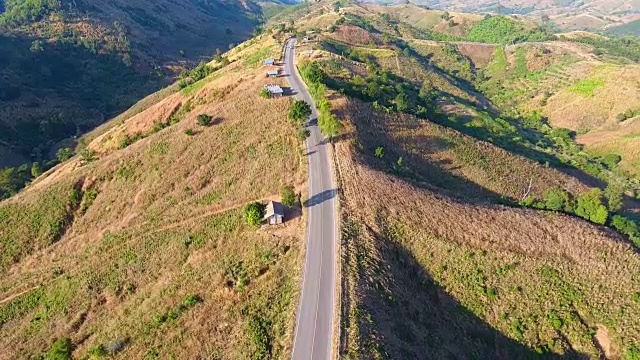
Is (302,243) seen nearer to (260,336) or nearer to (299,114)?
(260,336)

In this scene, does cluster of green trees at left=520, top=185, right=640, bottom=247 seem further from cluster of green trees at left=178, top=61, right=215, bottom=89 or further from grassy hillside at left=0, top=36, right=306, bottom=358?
cluster of green trees at left=178, top=61, right=215, bottom=89

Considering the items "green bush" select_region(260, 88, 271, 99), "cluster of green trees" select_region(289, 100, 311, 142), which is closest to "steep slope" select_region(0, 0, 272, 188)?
"green bush" select_region(260, 88, 271, 99)

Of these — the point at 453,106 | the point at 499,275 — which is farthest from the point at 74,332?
the point at 453,106

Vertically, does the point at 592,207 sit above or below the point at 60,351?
above

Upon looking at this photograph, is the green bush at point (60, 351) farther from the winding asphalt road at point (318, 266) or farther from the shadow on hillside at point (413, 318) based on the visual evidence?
the shadow on hillside at point (413, 318)

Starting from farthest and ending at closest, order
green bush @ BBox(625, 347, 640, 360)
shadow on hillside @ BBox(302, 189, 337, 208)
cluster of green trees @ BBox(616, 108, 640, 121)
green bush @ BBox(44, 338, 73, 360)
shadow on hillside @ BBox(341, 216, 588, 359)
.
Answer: cluster of green trees @ BBox(616, 108, 640, 121)
shadow on hillside @ BBox(302, 189, 337, 208)
green bush @ BBox(625, 347, 640, 360)
green bush @ BBox(44, 338, 73, 360)
shadow on hillside @ BBox(341, 216, 588, 359)

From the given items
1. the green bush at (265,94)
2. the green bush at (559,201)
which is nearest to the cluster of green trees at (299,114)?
the green bush at (265,94)

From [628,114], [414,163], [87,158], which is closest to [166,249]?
[87,158]
